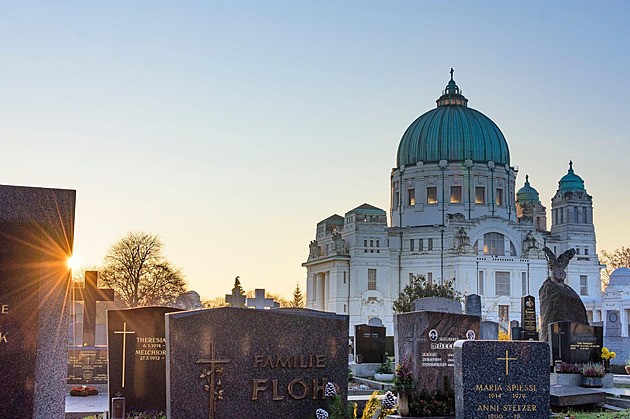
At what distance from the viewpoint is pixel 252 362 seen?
10.9 metres

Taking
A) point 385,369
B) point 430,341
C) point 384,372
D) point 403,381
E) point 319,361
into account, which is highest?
point 430,341

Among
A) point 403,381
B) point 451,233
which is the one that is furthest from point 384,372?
point 451,233

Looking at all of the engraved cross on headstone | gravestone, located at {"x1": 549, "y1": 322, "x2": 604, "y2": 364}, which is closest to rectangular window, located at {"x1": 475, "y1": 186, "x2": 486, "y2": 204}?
gravestone, located at {"x1": 549, "y1": 322, "x2": 604, "y2": 364}

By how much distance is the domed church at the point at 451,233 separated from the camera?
285 ft

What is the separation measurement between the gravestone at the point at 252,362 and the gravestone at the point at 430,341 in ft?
10.4

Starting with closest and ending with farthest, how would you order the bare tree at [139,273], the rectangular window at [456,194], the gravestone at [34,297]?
the gravestone at [34,297], the bare tree at [139,273], the rectangular window at [456,194]

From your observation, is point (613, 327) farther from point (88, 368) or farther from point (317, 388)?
point (317, 388)

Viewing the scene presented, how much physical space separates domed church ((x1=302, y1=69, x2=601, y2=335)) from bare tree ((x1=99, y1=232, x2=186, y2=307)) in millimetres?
30197

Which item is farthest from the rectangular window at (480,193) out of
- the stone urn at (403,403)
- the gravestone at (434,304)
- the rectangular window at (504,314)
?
the stone urn at (403,403)

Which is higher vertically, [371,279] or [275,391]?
[371,279]

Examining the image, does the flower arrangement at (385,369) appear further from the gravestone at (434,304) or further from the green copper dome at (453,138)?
the green copper dome at (453,138)

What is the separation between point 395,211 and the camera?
319 ft

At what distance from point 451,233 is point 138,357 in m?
75.9

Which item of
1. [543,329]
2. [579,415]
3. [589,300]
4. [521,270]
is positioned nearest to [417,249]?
[521,270]
